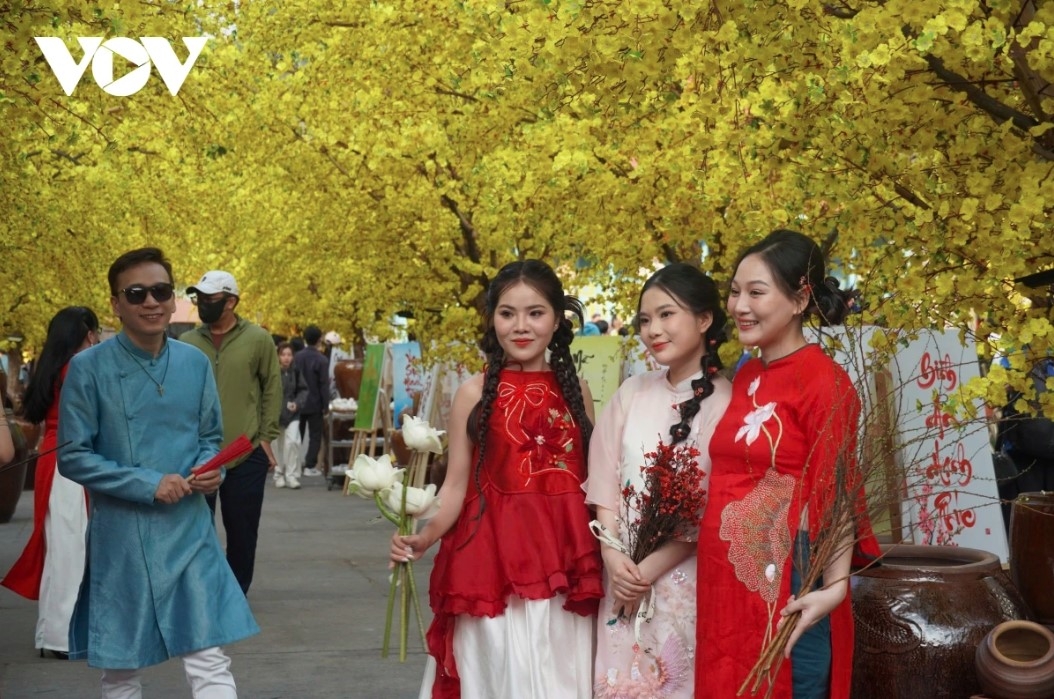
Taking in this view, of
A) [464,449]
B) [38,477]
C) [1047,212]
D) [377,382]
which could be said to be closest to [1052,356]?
[1047,212]

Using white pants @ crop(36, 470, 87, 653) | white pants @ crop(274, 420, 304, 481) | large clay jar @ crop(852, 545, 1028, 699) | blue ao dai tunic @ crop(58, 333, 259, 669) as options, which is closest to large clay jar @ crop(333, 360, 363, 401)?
white pants @ crop(274, 420, 304, 481)

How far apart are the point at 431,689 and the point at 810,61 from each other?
7.84 feet

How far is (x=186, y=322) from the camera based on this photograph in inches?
1822

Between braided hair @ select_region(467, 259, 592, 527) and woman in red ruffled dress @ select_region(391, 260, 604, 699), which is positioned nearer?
woman in red ruffled dress @ select_region(391, 260, 604, 699)

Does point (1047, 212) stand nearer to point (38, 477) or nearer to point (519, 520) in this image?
point (519, 520)

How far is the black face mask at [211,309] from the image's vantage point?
8921 mm

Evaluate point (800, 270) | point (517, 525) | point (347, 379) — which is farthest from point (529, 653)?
point (347, 379)

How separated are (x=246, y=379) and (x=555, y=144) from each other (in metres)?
2.47

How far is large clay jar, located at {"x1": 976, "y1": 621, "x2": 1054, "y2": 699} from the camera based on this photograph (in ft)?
16.4

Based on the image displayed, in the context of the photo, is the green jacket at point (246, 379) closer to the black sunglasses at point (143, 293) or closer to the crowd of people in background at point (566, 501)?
the crowd of people in background at point (566, 501)

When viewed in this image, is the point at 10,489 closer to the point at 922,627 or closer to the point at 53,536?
the point at 53,536

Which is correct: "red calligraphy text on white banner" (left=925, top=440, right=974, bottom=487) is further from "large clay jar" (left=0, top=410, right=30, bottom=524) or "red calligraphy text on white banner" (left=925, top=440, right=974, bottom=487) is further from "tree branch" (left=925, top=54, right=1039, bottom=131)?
"large clay jar" (left=0, top=410, right=30, bottom=524)

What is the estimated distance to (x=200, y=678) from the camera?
539 centimetres

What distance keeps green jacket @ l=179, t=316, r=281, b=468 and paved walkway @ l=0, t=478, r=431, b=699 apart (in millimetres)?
974
